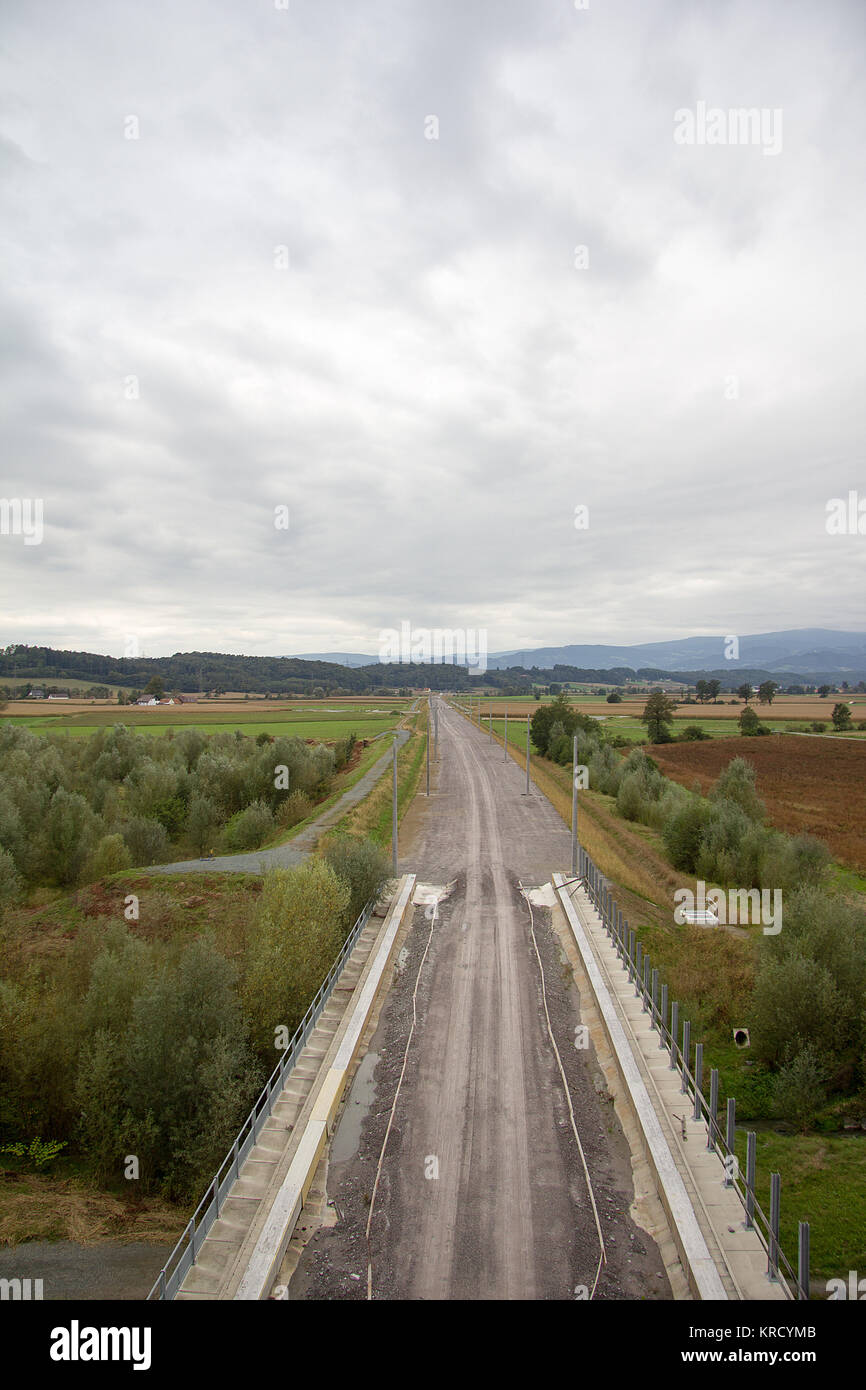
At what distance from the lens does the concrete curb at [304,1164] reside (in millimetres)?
10820

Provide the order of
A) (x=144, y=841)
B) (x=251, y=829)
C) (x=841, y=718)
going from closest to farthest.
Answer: (x=144, y=841) → (x=251, y=829) → (x=841, y=718)

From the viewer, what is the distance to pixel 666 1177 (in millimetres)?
12914

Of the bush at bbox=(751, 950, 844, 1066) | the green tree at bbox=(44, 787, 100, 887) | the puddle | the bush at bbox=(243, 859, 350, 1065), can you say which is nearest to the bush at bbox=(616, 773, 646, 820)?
the bush at bbox=(751, 950, 844, 1066)

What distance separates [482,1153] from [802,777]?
6842cm

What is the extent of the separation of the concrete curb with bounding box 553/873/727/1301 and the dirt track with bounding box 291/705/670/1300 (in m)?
0.61

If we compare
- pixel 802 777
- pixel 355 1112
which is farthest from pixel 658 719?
pixel 355 1112

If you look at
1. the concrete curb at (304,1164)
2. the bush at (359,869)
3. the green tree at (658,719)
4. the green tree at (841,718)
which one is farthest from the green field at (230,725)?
the green tree at (841,718)

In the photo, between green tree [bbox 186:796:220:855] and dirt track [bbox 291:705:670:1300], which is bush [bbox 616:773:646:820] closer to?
dirt track [bbox 291:705:670:1300]

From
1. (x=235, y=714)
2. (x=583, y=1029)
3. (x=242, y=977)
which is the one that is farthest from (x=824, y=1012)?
(x=235, y=714)

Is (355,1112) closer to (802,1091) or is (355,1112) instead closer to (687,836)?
(802,1091)

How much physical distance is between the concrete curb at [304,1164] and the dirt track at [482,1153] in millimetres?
517

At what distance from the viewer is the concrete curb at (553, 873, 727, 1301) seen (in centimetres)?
1062
